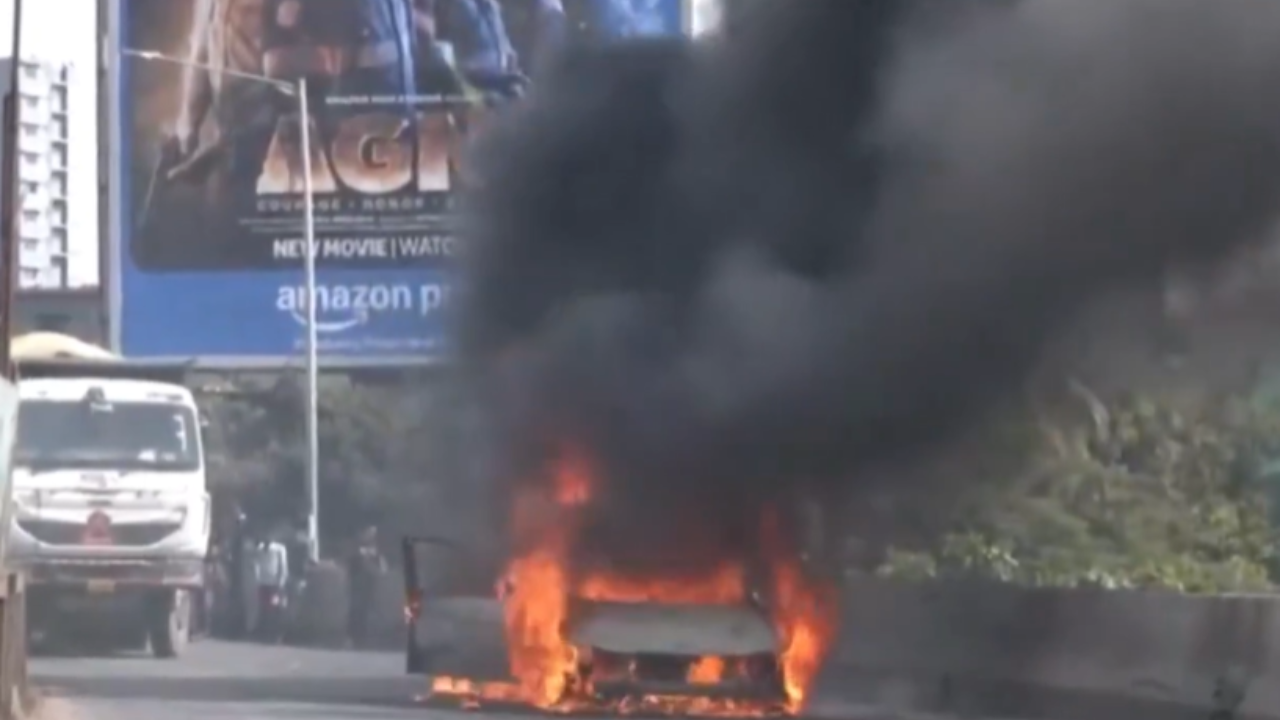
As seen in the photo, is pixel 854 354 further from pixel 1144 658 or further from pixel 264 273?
pixel 264 273

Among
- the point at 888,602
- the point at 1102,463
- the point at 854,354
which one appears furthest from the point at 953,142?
the point at 1102,463

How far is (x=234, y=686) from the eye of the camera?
27.8 meters

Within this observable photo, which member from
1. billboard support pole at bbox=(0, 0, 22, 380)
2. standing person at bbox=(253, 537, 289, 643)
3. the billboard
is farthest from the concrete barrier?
the billboard

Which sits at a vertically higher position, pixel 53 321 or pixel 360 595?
pixel 53 321

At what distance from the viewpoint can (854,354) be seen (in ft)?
79.0

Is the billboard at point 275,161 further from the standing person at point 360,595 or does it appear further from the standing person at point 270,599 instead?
the standing person at point 360,595

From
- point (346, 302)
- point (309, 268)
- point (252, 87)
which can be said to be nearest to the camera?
point (309, 268)

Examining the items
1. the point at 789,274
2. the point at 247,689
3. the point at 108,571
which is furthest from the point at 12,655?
the point at 108,571

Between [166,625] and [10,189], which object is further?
[166,625]

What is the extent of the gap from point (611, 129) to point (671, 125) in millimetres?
532

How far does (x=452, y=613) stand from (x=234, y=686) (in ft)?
12.6

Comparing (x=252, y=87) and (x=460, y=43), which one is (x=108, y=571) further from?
(x=460, y=43)

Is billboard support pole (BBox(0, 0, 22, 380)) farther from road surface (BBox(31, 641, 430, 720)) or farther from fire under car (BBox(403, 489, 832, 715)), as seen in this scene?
fire under car (BBox(403, 489, 832, 715))

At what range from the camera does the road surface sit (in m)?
23.5
